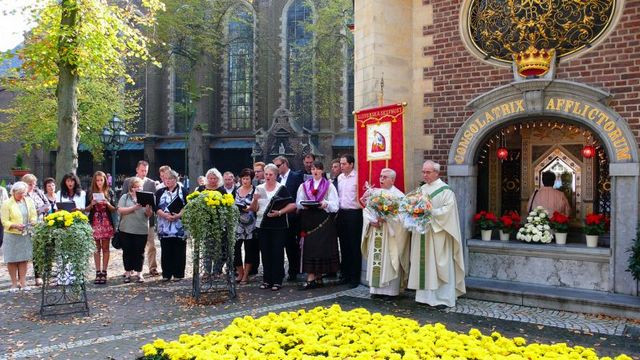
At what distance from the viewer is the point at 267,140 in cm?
2883

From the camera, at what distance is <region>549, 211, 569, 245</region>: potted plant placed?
8.38m

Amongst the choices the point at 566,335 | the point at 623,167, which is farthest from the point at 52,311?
the point at 623,167

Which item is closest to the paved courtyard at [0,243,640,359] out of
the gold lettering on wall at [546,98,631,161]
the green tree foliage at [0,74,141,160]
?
the gold lettering on wall at [546,98,631,161]

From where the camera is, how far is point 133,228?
31.2 feet

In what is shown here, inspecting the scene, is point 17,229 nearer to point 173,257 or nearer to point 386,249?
point 173,257

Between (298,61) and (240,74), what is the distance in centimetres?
454

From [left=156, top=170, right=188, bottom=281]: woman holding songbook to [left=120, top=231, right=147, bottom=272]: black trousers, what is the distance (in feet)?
1.28

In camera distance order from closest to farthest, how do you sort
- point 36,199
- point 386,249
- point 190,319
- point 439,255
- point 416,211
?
1. point 190,319
2. point 416,211
3. point 439,255
4. point 386,249
5. point 36,199

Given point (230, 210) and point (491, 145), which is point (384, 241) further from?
point (491, 145)

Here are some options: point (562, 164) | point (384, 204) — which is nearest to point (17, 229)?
point (384, 204)

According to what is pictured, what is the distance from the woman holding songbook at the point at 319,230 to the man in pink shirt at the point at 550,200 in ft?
11.4

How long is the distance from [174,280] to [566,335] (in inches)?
255

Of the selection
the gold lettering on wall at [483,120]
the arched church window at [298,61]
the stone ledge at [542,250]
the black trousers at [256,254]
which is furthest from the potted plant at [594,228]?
the arched church window at [298,61]

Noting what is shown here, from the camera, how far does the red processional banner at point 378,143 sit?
28.3ft
